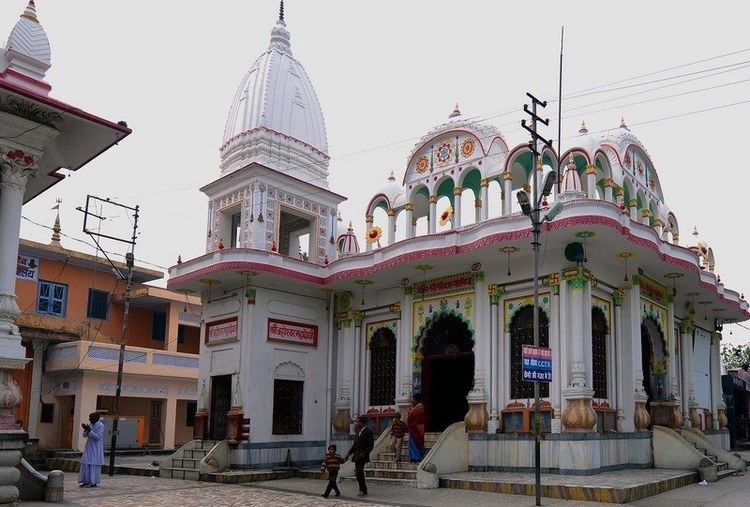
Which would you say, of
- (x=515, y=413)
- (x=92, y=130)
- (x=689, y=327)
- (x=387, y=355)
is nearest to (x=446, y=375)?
(x=387, y=355)

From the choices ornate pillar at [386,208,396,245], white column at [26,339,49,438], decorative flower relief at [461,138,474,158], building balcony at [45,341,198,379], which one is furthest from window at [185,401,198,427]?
decorative flower relief at [461,138,474,158]

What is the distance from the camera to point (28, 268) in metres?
30.3

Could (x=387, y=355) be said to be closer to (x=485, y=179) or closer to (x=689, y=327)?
(x=485, y=179)

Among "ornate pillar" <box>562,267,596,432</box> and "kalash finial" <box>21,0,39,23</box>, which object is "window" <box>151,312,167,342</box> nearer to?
"ornate pillar" <box>562,267,596,432</box>

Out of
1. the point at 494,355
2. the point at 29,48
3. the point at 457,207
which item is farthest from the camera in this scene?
the point at 457,207

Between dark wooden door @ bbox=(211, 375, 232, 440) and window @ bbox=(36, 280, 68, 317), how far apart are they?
41.0 ft

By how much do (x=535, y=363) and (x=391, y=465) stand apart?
6005 mm

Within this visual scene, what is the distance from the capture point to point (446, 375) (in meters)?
21.8

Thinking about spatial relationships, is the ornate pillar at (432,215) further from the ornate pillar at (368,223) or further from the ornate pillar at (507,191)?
the ornate pillar at (507,191)

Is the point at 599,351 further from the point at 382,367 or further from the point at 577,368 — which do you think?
the point at 382,367

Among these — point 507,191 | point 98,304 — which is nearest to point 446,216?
point 507,191

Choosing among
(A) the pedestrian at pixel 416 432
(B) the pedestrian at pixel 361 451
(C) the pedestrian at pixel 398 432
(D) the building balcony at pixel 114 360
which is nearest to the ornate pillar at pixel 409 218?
(A) the pedestrian at pixel 416 432

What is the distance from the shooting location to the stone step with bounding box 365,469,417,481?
1695 cm

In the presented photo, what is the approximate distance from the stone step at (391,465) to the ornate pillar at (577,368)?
3.66m
